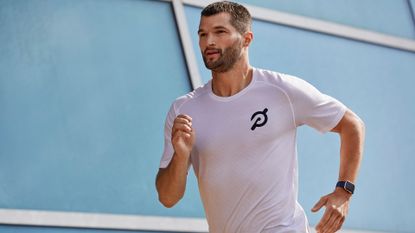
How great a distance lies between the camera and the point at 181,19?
212 inches

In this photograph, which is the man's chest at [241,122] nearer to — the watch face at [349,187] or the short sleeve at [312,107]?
the short sleeve at [312,107]

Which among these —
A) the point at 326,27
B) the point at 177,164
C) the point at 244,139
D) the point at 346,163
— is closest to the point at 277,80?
the point at 244,139

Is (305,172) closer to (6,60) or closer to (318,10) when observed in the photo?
(318,10)

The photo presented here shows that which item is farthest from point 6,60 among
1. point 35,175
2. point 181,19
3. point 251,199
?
point 251,199

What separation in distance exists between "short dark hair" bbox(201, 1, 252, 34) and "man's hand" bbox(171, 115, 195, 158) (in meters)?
0.43

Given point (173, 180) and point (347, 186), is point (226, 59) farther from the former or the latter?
point (347, 186)

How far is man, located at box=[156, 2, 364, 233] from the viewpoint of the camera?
10.8 feet

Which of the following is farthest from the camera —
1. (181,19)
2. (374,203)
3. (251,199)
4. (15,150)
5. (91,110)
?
(374,203)

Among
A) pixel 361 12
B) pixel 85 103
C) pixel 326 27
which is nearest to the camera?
pixel 85 103

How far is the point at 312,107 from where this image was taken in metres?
3.43

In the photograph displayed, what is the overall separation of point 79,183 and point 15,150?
36 cm

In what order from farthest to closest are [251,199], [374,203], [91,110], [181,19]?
[374,203]
[181,19]
[91,110]
[251,199]

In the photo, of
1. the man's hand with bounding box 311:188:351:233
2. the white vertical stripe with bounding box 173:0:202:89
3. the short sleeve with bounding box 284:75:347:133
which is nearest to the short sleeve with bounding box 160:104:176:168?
the short sleeve with bounding box 284:75:347:133

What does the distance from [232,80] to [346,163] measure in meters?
0.50
